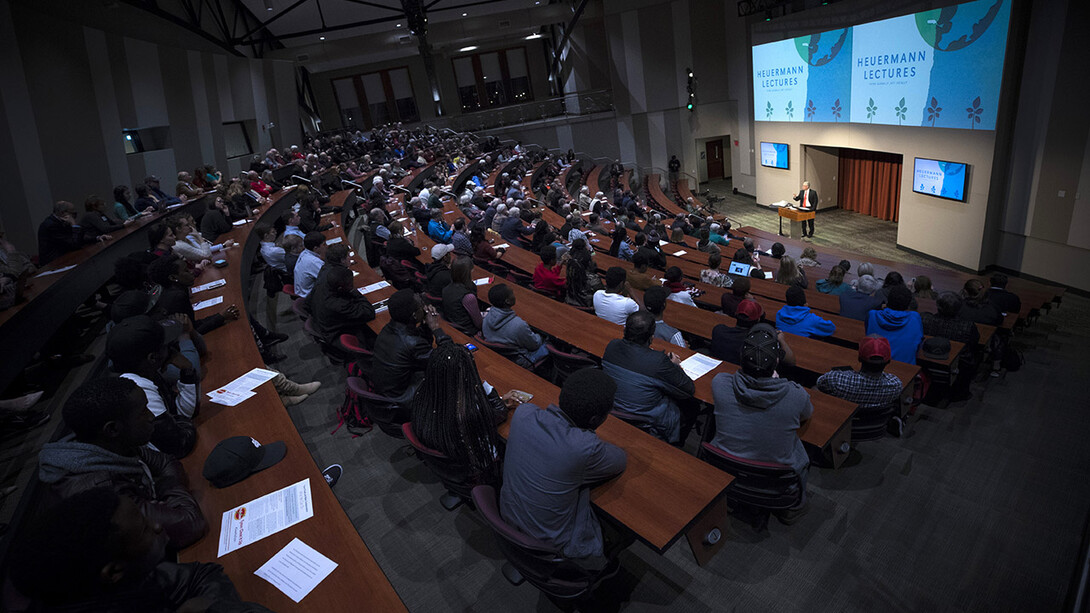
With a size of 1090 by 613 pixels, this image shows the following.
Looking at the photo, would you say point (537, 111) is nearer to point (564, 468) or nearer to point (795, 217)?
point (795, 217)

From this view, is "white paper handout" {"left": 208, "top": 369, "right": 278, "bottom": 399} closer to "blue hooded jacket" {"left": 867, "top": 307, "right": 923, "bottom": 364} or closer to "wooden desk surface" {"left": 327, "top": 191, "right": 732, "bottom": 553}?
"wooden desk surface" {"left": 327, "top": 191, "right": 732, "bottom": 553}

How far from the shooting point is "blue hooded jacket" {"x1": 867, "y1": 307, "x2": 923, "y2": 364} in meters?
4.32

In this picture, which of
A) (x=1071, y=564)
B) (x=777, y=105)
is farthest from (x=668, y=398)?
(x=777, y=105)

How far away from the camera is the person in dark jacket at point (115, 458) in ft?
6.45

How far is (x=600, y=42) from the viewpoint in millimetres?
21766

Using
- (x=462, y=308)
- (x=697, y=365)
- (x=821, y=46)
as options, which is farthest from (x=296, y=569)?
(x=821, y=46)

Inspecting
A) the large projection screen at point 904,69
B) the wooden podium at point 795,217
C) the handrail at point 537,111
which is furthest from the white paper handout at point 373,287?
the handrail at point 537,111

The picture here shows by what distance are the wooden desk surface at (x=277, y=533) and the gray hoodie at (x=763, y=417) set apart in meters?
1.81

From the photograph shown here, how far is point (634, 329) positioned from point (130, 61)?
11.6 m

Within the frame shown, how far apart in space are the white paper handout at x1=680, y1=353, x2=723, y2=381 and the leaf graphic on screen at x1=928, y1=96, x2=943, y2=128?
9.23 meters

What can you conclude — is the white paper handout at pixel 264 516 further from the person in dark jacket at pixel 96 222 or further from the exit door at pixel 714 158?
the exit door at pixel 714 158

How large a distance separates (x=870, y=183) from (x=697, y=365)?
42.5 feet

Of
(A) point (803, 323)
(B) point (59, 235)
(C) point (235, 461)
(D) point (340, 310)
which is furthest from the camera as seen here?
(B) point (59, 235)

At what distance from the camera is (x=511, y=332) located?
421cm
